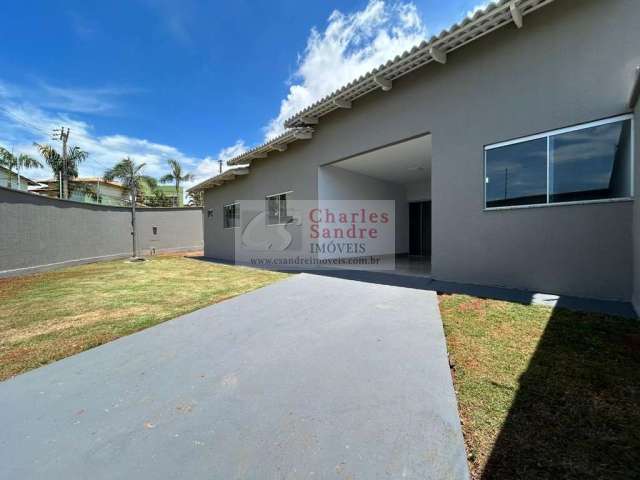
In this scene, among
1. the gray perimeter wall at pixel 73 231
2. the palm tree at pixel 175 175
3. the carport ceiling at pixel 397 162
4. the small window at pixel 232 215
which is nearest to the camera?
the carport ceiling at pixel 397 162

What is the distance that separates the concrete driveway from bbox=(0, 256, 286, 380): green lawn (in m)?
0.53

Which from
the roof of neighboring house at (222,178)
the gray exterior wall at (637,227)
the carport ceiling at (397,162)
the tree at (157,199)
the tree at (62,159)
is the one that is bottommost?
the gray exterior wall at (637,227)

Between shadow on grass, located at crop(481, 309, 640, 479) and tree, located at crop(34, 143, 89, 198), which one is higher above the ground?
tree, located at crop(34, 143, 89, 198)

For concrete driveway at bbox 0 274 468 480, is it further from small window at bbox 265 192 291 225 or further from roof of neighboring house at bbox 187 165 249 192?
roof of neighboring house at bbox 187 165 249 192

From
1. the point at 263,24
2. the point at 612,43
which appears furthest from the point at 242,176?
the point at 612,43

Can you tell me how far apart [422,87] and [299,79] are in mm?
6911

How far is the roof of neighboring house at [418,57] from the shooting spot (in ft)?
14.6

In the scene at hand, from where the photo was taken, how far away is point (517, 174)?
488 centimetres

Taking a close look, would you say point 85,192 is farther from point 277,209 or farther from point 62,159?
point 277,209

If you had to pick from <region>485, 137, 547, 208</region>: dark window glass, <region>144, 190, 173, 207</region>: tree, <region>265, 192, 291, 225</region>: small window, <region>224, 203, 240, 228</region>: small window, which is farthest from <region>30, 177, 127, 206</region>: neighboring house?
<region>485, 137, 547, 208</region>: dark window glass

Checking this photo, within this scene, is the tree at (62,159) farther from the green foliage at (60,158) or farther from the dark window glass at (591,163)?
the dark window glass at (591,163)

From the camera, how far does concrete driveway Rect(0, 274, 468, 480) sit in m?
1.56

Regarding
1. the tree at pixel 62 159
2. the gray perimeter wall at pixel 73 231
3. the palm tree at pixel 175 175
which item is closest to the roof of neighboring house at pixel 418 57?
the gray perimeter wall at pixel 73 231

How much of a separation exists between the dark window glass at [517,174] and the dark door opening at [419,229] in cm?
677
